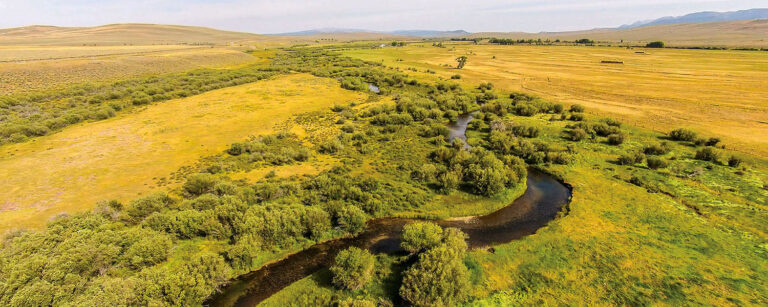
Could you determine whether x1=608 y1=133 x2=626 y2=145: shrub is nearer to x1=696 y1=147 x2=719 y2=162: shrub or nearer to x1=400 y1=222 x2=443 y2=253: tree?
x1=696 y1=147 x2=719 y2=162: shrub

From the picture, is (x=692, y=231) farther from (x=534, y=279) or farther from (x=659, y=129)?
(x=659, y=129)

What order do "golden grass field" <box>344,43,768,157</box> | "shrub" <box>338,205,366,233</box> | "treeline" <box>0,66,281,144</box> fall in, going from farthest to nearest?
"golden grass field" <box>344,43,768,157</box> < "treeline" <box>0,66,281,144</box> < "shrub" <box>338,205,366,233</box>

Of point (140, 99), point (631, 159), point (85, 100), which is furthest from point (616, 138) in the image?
point (85, 100)

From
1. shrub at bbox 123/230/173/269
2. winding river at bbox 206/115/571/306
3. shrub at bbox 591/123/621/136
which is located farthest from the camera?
shrub at bbox 591/123/621/136

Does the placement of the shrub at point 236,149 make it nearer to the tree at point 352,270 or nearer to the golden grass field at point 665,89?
the tree at point 352,270

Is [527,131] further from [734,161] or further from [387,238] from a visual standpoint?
[387,238]

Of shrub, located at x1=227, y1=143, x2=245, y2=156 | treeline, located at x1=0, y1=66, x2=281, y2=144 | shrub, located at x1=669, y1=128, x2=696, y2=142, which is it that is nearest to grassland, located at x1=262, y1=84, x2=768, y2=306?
shrub, located at x1=669, y1=128, x2=696, y2=142
